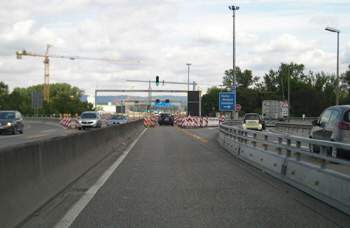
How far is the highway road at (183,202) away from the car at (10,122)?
65.1 ft

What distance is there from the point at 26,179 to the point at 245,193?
13.1 ft

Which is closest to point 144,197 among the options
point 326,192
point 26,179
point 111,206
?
point 111,206

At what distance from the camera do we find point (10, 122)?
28.4 m

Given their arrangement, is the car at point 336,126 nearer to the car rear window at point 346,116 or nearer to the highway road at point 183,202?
the car rear window at point 346,116

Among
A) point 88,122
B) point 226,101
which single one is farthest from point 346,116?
point 88,122

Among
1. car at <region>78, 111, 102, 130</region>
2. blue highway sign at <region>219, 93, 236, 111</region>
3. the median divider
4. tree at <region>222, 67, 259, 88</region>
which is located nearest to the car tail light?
the median divider

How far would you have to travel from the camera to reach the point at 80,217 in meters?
5.96

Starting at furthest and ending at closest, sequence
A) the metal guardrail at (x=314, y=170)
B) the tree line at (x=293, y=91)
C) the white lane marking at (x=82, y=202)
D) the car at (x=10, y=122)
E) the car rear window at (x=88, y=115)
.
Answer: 1. the tree line at (x=293, y=91)
2. the car rear window at (x=88, y=115)
3. the car at (x=10, y=122)
4. the metal guardrail at (x=314, y=170)
5. the white lane marking at (x=82, y=202)

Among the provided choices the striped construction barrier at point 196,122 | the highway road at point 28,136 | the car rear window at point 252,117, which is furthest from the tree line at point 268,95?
the highway road at point 28,136

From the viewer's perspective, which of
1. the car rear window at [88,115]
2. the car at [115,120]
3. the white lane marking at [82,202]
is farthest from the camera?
the car at [115,120]

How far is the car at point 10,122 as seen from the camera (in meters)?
28.1

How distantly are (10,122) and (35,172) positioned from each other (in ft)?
77.9

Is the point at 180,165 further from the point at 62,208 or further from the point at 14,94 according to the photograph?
the point at 14,94

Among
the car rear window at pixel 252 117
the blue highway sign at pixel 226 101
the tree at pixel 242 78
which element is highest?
the tree at pixel 242 78
